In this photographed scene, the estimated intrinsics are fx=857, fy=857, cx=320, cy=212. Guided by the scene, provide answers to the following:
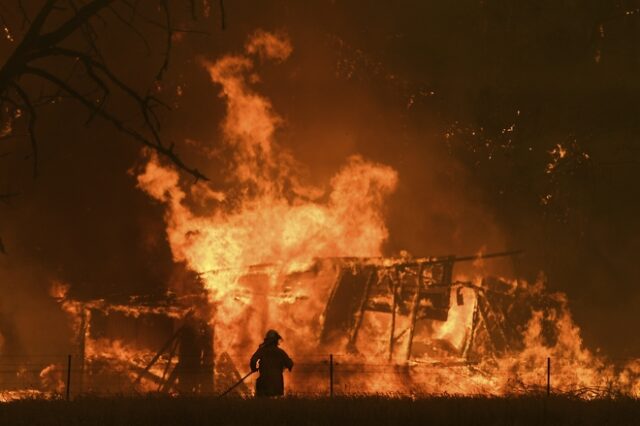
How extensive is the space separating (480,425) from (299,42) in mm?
23206

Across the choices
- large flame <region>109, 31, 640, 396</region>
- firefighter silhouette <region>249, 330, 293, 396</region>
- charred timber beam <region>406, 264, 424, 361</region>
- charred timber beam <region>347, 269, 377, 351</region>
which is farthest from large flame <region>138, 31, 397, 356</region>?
firefighter silhouette <region>249, 330, 293, 396</region>

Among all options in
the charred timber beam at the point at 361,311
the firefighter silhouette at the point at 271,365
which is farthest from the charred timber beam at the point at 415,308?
the firefighter silhouette at the point at 271,365

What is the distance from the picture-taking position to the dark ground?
957 centimetres

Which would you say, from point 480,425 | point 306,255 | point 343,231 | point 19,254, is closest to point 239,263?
point 306,255

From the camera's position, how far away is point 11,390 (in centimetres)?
2294

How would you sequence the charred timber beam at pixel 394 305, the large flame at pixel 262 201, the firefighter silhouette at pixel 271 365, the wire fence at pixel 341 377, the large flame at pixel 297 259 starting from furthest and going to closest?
the large flame at pixel 262 201, the large flame at pixel 297 259, the charred timber beam at pixel 394 305, the wire fence at pixel 341 377, the firefighter silhouette at pixel 271 365

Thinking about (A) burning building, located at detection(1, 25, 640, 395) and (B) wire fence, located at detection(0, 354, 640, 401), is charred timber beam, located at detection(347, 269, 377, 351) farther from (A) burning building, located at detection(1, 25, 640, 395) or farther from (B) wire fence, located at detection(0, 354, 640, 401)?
(B) wire fence, located at detection(0, 354, 640, 401)

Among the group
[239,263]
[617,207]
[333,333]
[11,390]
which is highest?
[617,207]

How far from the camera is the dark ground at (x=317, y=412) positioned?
31.4 feet

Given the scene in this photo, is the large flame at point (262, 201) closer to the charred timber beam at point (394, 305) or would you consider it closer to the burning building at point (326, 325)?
the burning building at point (326, 325)

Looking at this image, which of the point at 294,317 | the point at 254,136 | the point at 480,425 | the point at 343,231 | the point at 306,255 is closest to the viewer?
the point at 480,425

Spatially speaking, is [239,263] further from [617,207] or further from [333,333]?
[617,207]

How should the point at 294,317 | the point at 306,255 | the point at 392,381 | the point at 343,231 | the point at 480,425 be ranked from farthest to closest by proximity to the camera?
the point at 343,231 < the point at 306,255 < the point at 294,317 < the point at 392,381 < the point at 480,425

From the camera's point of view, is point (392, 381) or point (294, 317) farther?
point (294, 317)
